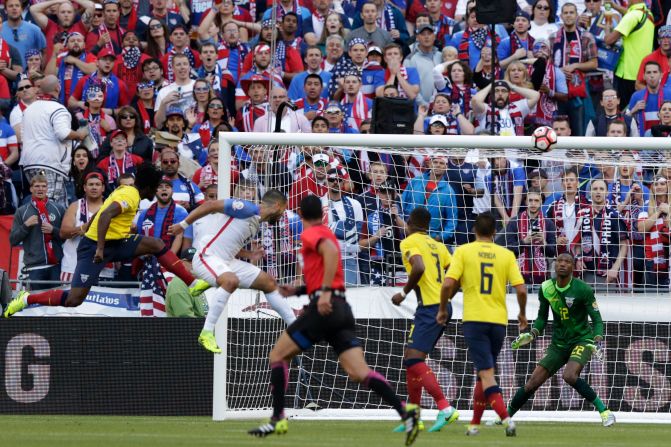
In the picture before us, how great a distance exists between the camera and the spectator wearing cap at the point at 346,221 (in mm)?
16656

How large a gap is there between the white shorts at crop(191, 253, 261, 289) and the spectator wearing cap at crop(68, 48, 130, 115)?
6.69 m

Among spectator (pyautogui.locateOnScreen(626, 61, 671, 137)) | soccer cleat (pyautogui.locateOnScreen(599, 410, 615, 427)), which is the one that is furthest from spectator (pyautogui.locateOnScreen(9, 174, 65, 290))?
spectator (pyautogui.locateOnScreen(626, 61, 671, 137))

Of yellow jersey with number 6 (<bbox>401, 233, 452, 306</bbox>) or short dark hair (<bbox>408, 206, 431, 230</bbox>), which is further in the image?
short dark hair (<bbox>408, 206, 431, 230</bbox>)

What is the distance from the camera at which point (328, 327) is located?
11.5 meters

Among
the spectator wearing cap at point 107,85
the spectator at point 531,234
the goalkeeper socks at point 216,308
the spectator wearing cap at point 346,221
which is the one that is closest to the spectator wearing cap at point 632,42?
the spectator at point 531,234

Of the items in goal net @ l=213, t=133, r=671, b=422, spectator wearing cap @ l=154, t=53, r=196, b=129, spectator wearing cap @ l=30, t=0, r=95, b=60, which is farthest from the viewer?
spectator wearing cap @ l=30, t=0, r=95, b=60

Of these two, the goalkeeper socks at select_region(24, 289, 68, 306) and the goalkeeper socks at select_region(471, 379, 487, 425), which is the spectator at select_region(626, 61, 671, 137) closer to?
the goalkeeper socks at select_region(471, 379, 487, 425)

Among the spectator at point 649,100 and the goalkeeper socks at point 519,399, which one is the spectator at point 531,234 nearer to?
the goalkeeper socks at point 519,399

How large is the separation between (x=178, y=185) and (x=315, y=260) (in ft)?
24.6

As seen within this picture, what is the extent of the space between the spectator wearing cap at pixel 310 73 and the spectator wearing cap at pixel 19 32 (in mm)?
4246

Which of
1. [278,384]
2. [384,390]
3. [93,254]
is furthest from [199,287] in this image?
[384,390]

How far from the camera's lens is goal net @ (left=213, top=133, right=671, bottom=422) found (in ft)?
53.8

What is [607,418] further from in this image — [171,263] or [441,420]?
[171,263]

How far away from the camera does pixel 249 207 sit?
47.1 feet
